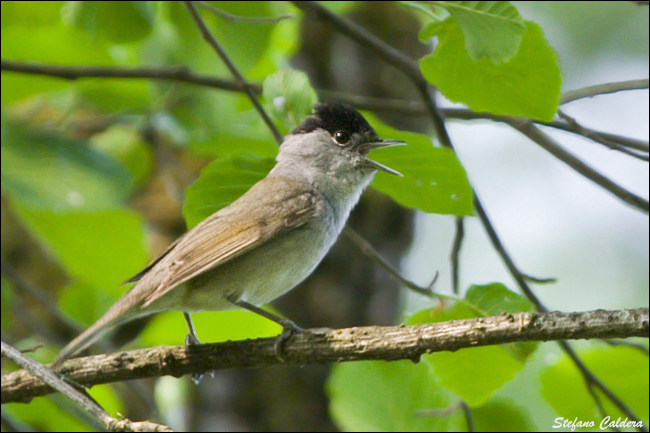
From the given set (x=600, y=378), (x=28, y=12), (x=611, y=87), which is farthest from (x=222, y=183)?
(x=600, y=378)

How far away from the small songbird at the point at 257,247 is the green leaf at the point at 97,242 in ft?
2.88

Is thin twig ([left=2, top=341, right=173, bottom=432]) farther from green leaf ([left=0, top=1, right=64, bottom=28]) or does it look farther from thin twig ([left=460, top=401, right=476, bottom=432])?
green leaf ([left=0, top=1, right=64, bottom=28])

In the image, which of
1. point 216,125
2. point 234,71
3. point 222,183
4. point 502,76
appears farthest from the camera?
point 216,125

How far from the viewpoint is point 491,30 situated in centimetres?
261

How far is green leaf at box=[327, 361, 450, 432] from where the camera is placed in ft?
11.5

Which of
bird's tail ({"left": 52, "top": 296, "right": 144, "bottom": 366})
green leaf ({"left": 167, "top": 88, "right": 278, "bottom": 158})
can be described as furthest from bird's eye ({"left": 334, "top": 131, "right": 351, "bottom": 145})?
bird's tail ({"left": 52, "top": 296, "right": 144, "bottom": 366})

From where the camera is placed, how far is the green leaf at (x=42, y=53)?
459 centimetres

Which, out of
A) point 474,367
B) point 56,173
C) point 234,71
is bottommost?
point 474,367

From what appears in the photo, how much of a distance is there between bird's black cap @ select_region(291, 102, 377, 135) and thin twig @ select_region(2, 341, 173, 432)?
1891mm

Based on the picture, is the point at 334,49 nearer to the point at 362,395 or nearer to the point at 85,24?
the point at 85,24

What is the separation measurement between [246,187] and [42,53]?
2331 millimetres

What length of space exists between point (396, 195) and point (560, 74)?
881 mm

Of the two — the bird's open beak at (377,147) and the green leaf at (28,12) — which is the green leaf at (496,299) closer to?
the bird's open beak at (377,147)

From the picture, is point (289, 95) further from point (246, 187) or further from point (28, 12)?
point (28, 12)
